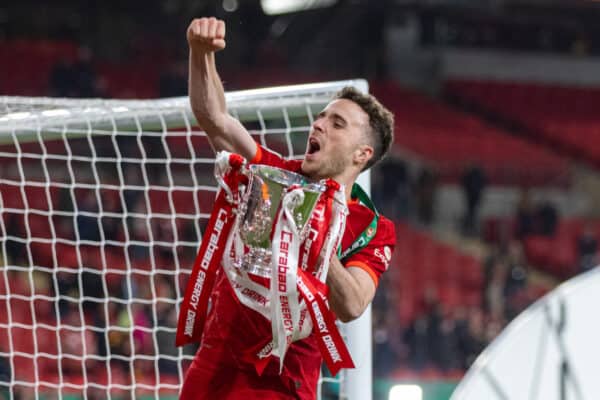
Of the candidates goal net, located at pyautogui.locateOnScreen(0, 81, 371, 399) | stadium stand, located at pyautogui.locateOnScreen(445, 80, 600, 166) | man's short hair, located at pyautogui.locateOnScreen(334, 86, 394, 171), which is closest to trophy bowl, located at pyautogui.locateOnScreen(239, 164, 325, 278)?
man's short hair, located at pyautogui.locateOnScreen(334, 86, 394, 171)

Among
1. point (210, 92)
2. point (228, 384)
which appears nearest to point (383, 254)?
point (228, 384)

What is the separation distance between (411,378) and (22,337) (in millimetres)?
3641

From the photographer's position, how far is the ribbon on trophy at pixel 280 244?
2.52m

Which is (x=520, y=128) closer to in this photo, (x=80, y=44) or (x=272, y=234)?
(x=80, y=44)

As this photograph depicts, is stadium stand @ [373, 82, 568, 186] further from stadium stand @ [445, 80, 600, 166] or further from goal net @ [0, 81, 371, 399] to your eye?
goal net @ [0, 81, 371, 399]

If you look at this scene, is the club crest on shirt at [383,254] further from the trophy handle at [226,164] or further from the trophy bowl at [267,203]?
the trophy handle at [226,164]

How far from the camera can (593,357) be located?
66.4 inches

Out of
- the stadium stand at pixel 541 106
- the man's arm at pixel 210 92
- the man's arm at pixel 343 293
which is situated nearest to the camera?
the man's arm at pixel 343 293

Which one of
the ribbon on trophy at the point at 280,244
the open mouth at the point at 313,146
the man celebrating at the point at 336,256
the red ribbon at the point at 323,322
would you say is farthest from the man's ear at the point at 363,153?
the red ribbon at the point at 323,322

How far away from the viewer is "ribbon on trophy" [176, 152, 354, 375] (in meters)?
2.52

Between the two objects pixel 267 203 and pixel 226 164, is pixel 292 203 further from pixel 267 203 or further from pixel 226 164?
pixel 226 164

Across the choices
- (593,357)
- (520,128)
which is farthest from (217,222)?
(520,128)

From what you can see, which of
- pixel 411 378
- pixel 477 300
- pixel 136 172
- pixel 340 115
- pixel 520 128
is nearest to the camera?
pixel 340 115

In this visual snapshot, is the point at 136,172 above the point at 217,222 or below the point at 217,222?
below
